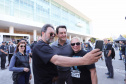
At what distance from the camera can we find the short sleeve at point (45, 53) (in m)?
1.01

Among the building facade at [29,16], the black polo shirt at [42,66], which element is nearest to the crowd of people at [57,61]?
the black polo shirt at [42,66]

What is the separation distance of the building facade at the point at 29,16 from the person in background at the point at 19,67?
47.6ft

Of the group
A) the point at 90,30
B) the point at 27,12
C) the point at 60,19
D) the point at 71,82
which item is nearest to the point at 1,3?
the point at 27,12

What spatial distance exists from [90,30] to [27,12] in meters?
46.7

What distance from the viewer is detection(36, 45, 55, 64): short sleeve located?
3.30 ft

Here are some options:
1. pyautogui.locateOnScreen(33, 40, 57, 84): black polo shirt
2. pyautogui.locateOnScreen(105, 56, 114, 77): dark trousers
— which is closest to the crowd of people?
pyautogui.locateOnScreen(33, 40, 57, 84): black polo shirt

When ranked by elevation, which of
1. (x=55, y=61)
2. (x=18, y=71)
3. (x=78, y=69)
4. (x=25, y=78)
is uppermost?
(x=55, y=61)

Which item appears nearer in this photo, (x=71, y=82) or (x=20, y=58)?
(x=71, y=82)

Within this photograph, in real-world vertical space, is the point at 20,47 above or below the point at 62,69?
above

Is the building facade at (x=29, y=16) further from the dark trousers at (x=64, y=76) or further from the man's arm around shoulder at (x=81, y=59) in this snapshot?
the man's arm around shoulder at (x=81, y=59)

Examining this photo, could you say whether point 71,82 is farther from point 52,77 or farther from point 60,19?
point 60,19

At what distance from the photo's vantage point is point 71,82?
1811 millimetres

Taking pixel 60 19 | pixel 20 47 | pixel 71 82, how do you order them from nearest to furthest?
1. pixel 71 82
2. pixel 20 47
3. pixel 60 19

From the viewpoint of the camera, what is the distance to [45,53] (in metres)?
1.03
